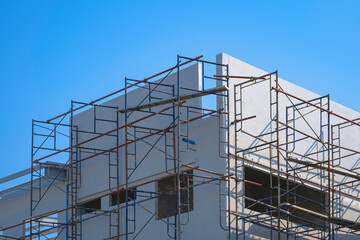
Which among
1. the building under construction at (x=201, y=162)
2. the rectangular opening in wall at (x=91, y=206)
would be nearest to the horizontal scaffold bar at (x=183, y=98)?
the building under construction at (x=201, y=162)

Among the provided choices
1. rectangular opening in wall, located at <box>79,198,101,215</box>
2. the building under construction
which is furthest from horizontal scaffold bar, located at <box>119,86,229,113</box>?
rectangular opening in wall, located at <box>79,198,101,215</box>

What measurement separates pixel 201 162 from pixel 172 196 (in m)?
2.32

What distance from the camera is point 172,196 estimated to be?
27375 mm

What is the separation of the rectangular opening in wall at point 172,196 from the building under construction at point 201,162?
0.05m

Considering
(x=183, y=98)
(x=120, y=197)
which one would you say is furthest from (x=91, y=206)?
(x=183, y=98)

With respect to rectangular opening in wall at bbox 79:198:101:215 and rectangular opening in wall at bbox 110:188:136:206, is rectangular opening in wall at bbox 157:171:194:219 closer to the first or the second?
rectangular opening in wall at bbox 110:188:136:206

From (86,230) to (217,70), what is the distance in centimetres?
890

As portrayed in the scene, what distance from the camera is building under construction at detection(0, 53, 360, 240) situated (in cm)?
2519

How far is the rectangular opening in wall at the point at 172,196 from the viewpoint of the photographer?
25859 mm

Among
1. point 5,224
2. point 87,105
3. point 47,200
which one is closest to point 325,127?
point 87,105

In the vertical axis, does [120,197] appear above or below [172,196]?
above

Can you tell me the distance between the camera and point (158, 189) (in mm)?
27422

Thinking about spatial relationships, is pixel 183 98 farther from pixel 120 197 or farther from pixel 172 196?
pixel 120 197

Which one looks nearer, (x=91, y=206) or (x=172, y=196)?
(x=172, y=196)
